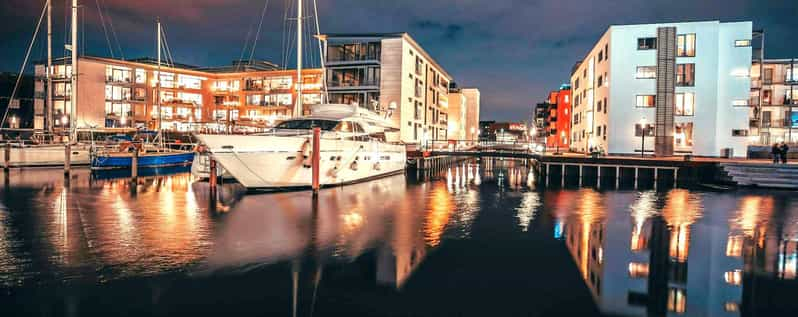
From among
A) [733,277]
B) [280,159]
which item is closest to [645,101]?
[280,159]

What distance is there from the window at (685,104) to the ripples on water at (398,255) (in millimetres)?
21153

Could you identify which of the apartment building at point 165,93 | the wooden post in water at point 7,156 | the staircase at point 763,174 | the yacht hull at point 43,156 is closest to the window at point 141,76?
the apartment building at point 165,93

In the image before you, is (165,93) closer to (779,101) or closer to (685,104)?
(685,104)

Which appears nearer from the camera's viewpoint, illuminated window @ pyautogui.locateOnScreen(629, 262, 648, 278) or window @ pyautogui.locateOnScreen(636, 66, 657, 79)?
illuminated window @ pyautogui.locateOnScreen(629, 262, 648, 278)

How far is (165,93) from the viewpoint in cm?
7169

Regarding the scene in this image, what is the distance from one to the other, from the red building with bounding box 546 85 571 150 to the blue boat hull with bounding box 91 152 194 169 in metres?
55.1

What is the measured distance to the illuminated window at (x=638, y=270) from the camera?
10047mm

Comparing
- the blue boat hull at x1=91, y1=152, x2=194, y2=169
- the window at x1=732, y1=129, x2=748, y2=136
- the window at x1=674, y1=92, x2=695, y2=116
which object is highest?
the window at x1=674, y1=92, x2=695, y2=116

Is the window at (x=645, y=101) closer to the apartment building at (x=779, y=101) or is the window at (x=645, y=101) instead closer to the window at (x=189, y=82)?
the apartment building at (x=779, y=101)

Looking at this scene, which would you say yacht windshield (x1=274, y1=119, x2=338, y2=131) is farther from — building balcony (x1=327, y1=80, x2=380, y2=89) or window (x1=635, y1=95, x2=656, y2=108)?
window (x1=635, y1=95, x2=656, y2=108)

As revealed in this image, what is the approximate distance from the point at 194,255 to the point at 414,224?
714 cm

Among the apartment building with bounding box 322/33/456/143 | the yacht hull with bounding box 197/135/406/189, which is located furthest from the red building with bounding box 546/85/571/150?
the yacht hull with bounding box 197/135/406/189

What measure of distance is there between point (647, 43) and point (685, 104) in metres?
6.00

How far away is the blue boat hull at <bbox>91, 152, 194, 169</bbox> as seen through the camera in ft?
120
